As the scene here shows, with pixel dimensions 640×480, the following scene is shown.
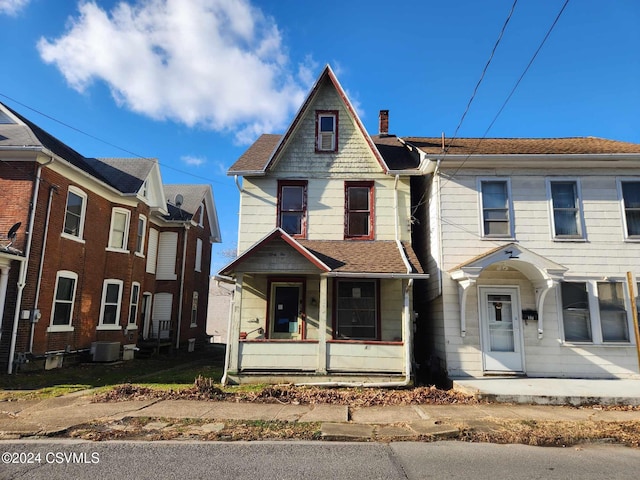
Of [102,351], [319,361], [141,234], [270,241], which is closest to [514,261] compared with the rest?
[319,361]

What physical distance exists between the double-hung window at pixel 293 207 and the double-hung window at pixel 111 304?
825 cm

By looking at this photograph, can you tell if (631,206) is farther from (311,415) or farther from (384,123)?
(311,415)

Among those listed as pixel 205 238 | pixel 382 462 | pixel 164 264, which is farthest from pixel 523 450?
pixel 205 238

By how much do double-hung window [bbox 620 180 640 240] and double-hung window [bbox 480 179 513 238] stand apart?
3.29 metres

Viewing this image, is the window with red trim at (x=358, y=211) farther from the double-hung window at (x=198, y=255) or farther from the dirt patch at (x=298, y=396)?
the double-hung window at (x=198, y=255)

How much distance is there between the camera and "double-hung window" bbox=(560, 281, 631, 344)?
1088 centimetres

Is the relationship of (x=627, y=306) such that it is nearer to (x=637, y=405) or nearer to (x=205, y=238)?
(x=637, y=405)

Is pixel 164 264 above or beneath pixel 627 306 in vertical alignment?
above

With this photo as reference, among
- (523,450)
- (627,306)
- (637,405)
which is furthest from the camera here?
(627,306)

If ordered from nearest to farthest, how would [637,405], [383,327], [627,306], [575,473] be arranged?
[575,473], [637,405], [627,306], [383,327]

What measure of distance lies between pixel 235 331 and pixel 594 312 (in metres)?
9.78

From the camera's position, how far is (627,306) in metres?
11.0

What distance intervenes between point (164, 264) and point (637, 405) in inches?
771

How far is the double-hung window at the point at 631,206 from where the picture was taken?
11.4 meters
